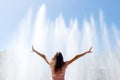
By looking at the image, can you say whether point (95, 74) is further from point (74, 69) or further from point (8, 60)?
point (8, 60)

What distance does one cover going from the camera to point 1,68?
161ft

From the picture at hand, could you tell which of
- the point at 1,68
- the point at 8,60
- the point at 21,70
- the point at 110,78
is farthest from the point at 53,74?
the point at 8,60

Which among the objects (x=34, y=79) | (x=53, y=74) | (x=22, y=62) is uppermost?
(x=22, y=62)

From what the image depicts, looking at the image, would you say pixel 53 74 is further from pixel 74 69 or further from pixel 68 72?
pixel 74 69

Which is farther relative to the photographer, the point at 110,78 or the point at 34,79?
the point at 110,78

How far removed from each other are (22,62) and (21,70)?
274 cm

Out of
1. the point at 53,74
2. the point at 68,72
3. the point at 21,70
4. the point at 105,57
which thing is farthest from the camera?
the point at 105,57

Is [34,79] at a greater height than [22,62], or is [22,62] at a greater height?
[22,62]

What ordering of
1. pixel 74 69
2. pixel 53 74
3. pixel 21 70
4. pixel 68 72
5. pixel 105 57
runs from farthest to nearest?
pixel 105 57 < pixel 74 69 < pixel 68 72 < pixel 21 70 < pixel 53 74

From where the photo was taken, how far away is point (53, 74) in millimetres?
6355

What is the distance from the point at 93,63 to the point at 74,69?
5877 millimetres

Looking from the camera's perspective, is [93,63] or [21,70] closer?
[21,70]

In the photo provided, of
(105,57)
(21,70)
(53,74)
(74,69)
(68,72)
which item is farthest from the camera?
(105,57)

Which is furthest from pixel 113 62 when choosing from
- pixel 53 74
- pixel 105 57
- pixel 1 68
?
pixel 53 74
